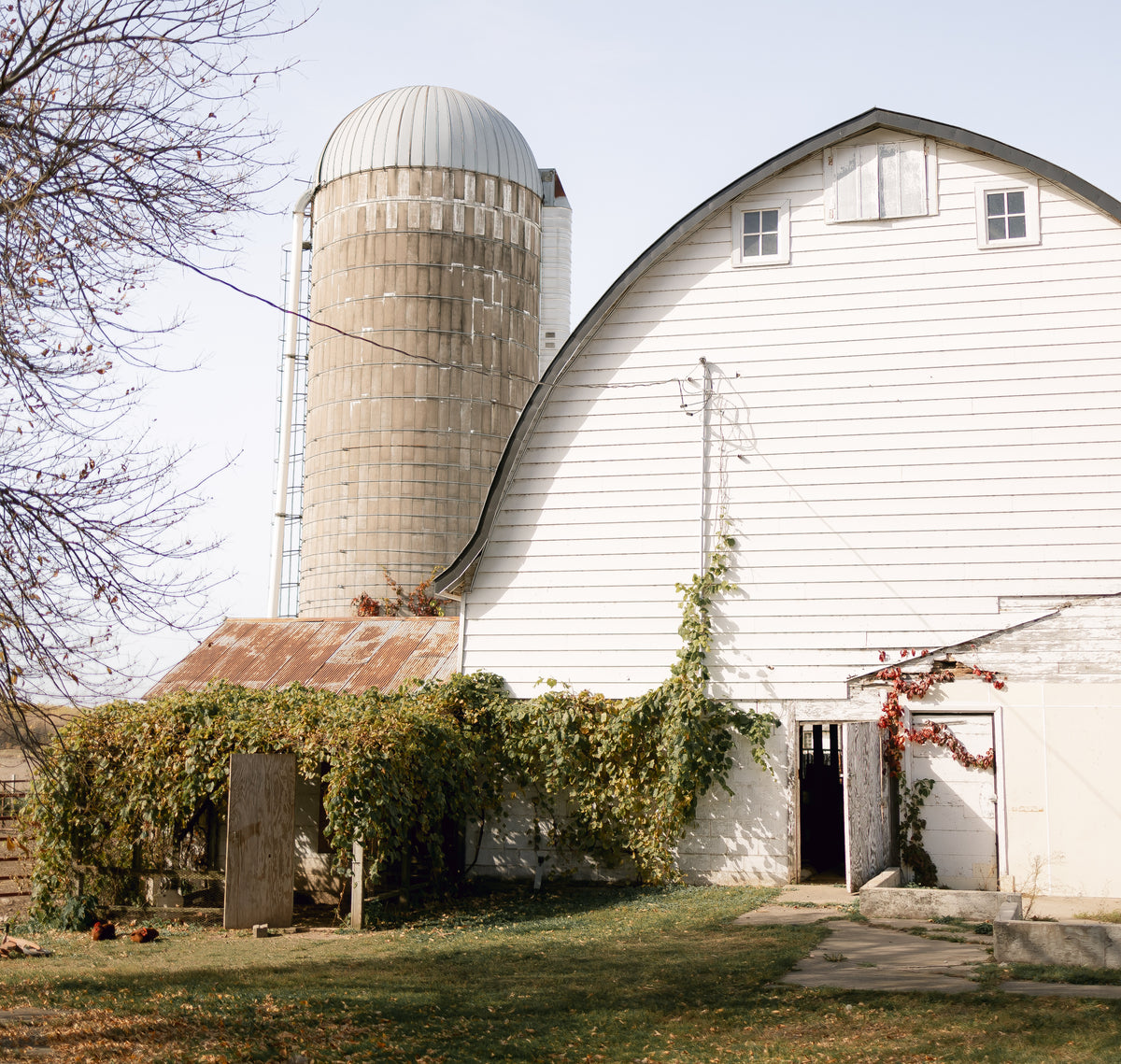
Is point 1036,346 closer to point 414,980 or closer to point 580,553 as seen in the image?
point 580,553

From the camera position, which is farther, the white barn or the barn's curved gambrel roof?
the barn's curved gambrel roof

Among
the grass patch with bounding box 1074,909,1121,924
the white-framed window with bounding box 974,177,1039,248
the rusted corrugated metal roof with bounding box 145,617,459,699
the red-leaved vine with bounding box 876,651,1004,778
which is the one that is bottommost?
the grass patch with bounding box 1074,909,1121,924

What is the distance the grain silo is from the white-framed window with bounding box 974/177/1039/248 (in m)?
14.7

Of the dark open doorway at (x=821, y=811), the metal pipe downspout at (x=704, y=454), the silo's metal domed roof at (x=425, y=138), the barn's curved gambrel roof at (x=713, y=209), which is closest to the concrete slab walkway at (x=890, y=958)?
the dark open doorway at (x=821, y=811)

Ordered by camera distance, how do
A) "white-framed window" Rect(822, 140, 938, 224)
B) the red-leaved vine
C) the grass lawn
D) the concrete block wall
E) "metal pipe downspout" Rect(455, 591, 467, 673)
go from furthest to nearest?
"metal pipe downspout" Rect(455, 591, 467, 673) < "white-framed window" Rect(822, 140, 938, 224) < the concrete block wall < the red-leaved vine < the grass lawn

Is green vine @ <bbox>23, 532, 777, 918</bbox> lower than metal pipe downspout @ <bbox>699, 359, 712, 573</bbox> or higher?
lower

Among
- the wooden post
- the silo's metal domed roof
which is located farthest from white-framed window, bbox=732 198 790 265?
the silo's metal domed roof

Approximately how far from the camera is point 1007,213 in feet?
47.8

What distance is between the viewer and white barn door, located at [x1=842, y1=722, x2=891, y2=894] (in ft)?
40.9

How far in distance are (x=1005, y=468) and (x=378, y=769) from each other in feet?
26.0

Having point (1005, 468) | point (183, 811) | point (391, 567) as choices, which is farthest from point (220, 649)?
point (1005, 468)

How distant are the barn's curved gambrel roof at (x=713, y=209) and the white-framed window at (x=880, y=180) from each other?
0.22 m

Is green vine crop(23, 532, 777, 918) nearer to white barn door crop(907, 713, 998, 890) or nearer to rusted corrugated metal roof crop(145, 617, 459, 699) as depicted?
rusted corrugated metal roof crop(145, 617, 459, 699)

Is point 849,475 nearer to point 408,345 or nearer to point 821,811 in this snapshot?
→ point 821,811
